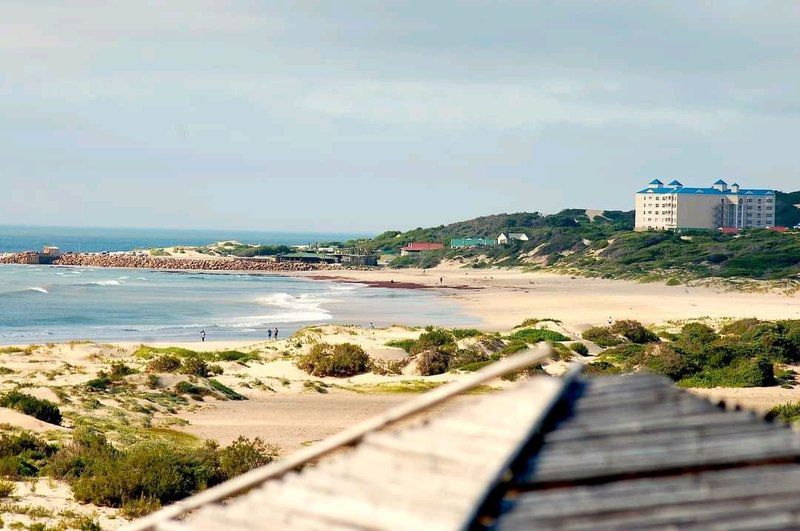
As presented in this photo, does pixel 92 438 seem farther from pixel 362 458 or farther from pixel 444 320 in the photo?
pixel 444 320

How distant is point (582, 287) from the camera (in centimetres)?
8775

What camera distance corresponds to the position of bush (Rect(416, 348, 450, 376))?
103 feet

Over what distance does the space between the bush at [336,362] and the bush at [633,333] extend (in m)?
12.1

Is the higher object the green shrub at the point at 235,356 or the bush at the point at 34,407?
the bush at the point at 34,407

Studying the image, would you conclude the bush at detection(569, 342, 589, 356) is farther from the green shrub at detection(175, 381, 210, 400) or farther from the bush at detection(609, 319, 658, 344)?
the green shrub at detection(175, 381, 210, 400)

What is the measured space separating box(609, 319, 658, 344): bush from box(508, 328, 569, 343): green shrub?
2.04 metres

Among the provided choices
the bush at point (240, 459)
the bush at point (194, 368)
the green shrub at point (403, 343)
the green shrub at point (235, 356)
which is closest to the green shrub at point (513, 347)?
the green shrub at point (403, 343)

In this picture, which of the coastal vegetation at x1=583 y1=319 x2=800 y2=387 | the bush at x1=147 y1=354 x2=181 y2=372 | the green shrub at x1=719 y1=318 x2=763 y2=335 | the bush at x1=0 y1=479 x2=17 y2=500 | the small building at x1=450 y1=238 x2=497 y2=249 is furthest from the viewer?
the small building at x1=450 y1=238 x2=497 y2=249

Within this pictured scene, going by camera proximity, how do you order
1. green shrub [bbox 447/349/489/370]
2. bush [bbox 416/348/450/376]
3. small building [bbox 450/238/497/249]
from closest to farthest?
1. bush [bbox 416/348/450/376]
2. green shrub [bbox 447/349/489/370]
3. small building [bbox 450/238/497/249]

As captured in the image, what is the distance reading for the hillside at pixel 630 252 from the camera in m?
95.7

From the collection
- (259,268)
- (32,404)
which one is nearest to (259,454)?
(32,404)

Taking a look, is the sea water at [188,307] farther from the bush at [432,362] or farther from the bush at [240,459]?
the bush at [240,459]

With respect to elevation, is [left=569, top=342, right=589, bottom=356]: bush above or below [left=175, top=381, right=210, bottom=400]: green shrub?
above

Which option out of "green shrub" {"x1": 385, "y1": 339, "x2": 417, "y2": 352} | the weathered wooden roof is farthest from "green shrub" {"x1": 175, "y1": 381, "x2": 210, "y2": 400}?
the weathered wooden roof
